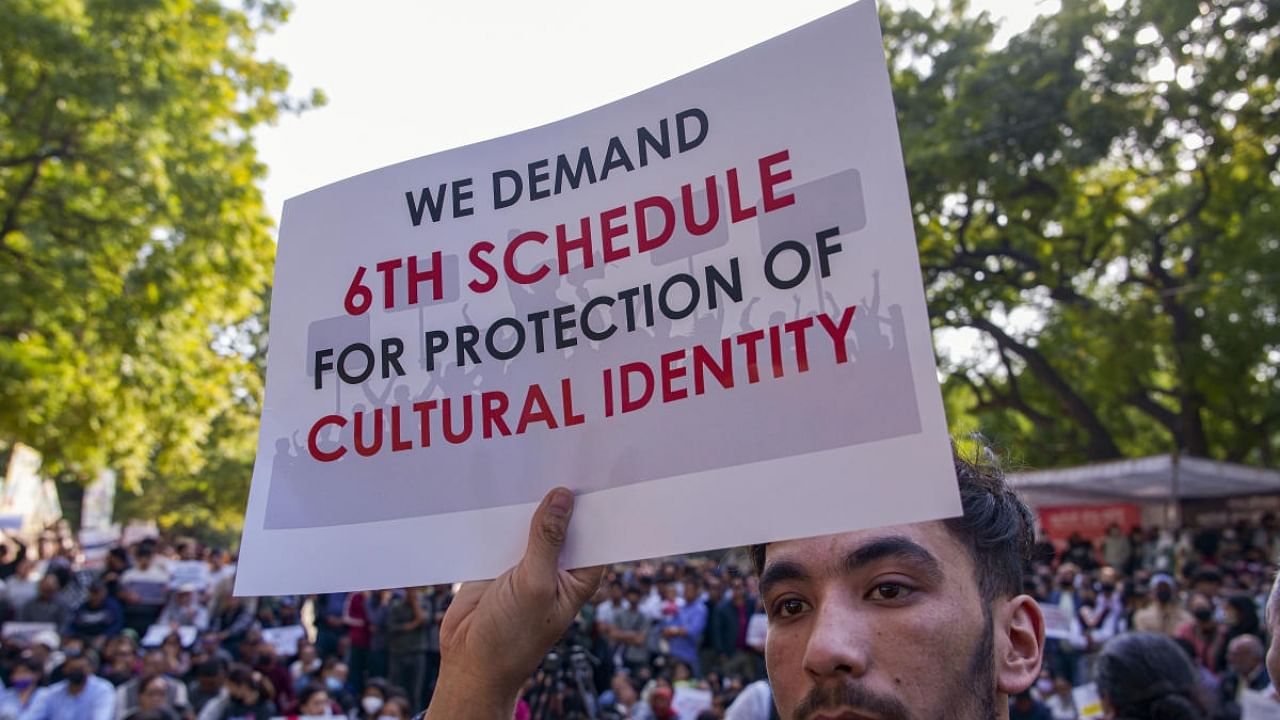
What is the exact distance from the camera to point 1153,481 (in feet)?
54.3

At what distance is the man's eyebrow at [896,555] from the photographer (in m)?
1.62

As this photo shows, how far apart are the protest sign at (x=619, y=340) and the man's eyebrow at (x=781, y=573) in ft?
0.75

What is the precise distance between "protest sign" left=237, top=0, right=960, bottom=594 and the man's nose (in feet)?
0.62

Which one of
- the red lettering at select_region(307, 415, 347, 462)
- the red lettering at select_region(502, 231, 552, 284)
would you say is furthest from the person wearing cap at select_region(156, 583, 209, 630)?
the red lettering at select_region(502, 231, 552, 284)

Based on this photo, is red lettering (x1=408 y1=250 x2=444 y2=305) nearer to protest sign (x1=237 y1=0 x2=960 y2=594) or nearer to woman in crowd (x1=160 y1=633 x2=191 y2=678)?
protest sign (x1=237 y1=0 x2=960 y2=594)

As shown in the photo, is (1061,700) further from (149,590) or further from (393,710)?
(149,590)

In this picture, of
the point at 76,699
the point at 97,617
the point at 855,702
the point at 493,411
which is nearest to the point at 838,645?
the point at 855,702

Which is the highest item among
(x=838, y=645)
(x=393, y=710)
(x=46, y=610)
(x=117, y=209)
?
(x=117, y=209)

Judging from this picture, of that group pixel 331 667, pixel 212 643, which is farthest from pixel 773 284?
pixel 212 643

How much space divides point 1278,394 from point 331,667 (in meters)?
18.0

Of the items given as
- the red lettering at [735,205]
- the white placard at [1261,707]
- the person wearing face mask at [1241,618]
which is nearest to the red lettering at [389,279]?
the red lettering at [735,205]

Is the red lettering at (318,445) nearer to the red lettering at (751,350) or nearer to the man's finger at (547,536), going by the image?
the man's finger at (547,536)

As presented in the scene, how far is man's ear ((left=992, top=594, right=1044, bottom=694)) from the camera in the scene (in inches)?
65.1

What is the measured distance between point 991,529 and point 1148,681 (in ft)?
4.86
